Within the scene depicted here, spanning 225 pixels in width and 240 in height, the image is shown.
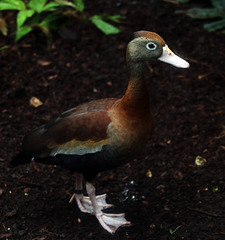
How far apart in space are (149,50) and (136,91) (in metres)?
0.33

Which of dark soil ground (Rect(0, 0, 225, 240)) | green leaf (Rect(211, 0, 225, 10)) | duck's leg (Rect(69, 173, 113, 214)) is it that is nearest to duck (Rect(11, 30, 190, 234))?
duck's leg (Rect(69, 173, 113, 214))

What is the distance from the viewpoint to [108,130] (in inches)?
140

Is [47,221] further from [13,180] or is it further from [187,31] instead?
[187,31]

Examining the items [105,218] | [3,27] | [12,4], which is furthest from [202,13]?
[105,218]

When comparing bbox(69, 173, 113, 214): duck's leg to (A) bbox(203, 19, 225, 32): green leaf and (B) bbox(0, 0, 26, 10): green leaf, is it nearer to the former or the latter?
(B) bbox(0, 0, 26, 10): green leaf

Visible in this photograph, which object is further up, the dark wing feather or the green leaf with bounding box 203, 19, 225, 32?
the dark wing feather

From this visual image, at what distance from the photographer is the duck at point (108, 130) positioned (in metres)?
3.41

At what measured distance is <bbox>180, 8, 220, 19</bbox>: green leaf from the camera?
6178 mm

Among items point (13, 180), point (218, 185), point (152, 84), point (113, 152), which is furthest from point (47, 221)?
point (152, 84)

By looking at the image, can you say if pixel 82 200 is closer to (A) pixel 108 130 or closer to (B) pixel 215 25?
(A) pixel 108 130

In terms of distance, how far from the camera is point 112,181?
4.45 m

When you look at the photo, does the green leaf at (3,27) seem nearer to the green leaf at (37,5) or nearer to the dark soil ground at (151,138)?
the dark soil ground at (151,138)

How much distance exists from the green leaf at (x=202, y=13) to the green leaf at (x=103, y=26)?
111 centimetres

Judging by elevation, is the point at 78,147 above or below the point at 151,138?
above
